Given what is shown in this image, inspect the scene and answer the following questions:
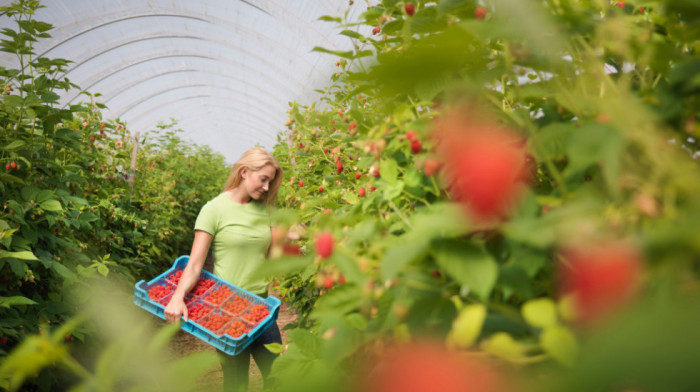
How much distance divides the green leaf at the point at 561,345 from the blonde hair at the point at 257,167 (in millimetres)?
2557

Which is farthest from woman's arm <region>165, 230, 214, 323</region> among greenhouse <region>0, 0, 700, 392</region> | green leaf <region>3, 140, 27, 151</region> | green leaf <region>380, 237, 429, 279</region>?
green leaf <region>380, 237, 429, 279</region>

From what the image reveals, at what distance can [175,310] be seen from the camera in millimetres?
2299

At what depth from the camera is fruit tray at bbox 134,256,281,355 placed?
225cm

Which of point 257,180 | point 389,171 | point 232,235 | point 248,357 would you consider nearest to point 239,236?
point 232,235

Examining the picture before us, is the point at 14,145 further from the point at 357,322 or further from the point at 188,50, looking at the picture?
the point at 188,50

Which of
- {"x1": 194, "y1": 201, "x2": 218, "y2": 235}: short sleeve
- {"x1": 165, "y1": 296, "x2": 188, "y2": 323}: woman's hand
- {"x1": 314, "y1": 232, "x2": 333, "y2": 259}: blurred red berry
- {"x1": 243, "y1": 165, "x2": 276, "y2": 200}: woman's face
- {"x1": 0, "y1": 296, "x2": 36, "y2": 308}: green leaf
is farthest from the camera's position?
{"x1": 243, "y1": 165, "x2": 276, "y2": 200}: woman's face

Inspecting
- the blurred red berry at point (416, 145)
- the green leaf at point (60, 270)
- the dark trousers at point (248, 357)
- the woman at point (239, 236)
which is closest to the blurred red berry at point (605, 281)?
the blurred red berry at point (416, 145)

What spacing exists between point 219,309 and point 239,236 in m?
0.46

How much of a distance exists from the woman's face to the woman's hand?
799 millimetres

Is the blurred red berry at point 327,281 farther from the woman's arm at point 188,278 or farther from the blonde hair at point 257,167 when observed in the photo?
the blonde hair at point 257,167

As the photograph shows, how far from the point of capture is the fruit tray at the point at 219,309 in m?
2.25

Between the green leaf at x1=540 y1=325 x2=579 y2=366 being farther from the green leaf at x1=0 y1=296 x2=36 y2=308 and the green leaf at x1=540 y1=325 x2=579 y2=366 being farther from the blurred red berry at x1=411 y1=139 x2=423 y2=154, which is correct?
the green leaf at x1=0 y1=296 x2=36 y2=308

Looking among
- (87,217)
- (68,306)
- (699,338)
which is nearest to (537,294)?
(699,338)

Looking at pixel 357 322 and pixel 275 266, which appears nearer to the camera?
pixel 275 266
